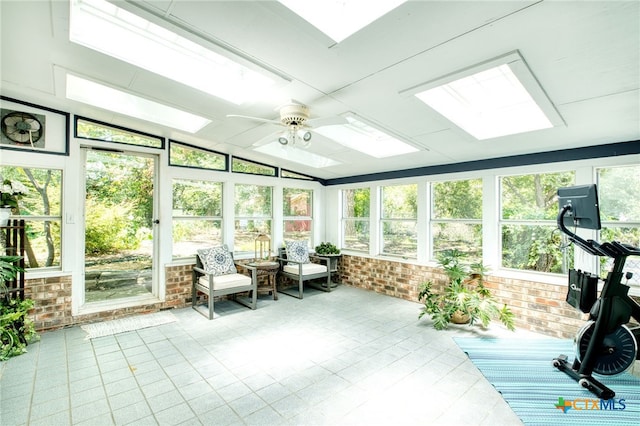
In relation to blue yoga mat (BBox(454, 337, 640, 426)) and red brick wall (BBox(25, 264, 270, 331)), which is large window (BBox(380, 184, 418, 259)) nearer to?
blue yoga mat (BBox(454, 337, 640, 426))

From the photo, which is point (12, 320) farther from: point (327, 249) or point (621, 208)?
point (621, 208)

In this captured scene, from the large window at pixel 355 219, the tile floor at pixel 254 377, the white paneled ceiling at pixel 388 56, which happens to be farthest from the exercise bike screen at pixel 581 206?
the large window at pixel 355 219

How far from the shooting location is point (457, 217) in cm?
473

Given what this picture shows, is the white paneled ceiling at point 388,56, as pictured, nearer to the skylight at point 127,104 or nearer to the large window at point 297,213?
the skylight at point 127,104

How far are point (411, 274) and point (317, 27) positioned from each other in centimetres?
423

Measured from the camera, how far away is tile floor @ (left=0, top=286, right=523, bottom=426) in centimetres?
213

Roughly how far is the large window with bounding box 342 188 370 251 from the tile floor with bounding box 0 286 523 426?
2372mm

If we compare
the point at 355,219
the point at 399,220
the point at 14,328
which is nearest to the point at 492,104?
the point at 399,220

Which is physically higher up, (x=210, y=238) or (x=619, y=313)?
(x=210, y=238)

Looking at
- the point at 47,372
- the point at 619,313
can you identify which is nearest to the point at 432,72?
the point at 619,313

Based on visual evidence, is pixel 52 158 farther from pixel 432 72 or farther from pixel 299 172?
pixel 432 72

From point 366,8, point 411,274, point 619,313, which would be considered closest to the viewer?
point 366,8

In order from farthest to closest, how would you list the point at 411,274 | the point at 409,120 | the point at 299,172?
the point at 299,172
the point at 411,274
the point at 409,120

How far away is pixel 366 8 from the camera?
1.75m
